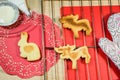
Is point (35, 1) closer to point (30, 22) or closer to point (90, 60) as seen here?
point (30, 22)

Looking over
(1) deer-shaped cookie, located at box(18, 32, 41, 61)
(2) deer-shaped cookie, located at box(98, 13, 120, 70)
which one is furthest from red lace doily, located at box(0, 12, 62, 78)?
(2) deer-shaped cookie, located at box(98, 13, 120, 70)

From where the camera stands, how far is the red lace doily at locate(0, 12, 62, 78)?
103 centimetres

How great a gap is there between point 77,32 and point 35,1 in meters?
0.22

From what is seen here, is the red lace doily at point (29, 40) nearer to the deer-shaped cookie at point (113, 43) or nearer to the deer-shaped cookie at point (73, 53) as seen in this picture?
the deer-shaped cookie at point (73, 53)

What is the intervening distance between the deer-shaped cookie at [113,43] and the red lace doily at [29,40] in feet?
0.60

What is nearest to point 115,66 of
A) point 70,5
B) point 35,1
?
point 70,5

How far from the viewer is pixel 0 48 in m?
1.05

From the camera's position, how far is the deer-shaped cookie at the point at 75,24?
1.03 metres

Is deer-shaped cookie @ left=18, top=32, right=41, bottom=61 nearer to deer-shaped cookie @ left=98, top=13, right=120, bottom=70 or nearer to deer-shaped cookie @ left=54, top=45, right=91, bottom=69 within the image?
deer-shaped cookie @ left=54, top=45, right=91, bottom=69

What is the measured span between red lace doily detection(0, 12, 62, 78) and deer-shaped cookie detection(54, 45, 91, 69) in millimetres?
60

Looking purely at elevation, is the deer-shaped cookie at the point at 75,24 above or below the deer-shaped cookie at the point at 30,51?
above

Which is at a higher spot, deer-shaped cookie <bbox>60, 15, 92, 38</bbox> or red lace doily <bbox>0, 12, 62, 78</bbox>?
deer-shaped cookie <bbox>60, 15, 92, 38</bbox>

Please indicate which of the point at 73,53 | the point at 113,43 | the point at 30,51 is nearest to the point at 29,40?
the point at 30,51

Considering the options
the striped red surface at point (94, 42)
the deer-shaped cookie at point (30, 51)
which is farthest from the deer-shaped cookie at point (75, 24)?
the deer-shaped cookie at point (30, 51)
